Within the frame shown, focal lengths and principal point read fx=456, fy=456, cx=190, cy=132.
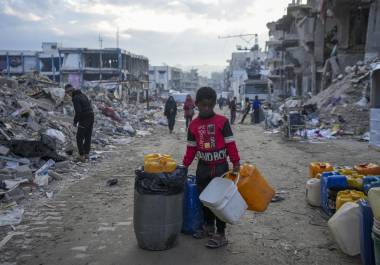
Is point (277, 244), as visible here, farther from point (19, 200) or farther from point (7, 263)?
point (19, 200)

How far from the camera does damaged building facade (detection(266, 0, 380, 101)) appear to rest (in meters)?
30.1

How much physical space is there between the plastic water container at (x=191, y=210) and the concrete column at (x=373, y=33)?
24.6 meters

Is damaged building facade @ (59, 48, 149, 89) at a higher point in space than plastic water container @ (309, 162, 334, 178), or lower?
higher

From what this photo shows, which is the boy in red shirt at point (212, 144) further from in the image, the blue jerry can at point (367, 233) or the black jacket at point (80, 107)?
the black jacket at point (80, 107)

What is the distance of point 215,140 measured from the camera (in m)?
5.04

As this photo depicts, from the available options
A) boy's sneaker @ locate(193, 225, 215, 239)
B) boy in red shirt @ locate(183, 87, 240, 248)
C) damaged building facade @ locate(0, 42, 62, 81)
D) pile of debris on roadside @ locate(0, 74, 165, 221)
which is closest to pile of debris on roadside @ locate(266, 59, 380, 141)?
pile of debris on roadside @ locate(0, 74, 165, 221)

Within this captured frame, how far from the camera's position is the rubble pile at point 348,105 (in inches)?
765

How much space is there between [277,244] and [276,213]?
1.37 meters

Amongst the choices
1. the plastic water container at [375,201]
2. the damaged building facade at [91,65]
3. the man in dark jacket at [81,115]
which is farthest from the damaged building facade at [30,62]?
the plastic water container at [375,201]

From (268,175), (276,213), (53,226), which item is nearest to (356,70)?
(268,175)

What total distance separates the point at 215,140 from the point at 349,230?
5.52 feet

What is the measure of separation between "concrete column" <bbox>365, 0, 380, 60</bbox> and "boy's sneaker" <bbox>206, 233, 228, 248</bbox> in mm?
24743

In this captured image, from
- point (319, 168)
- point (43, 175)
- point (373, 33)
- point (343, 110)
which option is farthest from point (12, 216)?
point (373, 33)

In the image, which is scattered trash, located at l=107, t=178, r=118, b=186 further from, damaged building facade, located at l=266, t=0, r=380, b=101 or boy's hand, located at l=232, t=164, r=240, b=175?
damaged building facade, located at l=266, t=0, r=380, b=101
